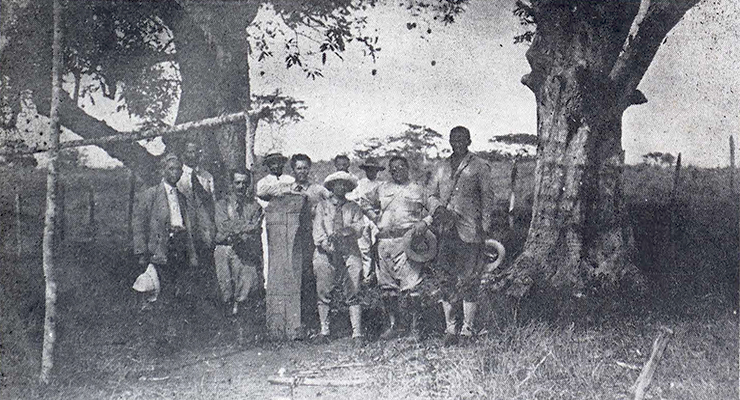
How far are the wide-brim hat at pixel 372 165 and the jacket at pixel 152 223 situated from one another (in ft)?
6.10

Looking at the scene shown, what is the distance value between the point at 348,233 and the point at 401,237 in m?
0.51

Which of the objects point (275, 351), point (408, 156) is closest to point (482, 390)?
point (275, 351)

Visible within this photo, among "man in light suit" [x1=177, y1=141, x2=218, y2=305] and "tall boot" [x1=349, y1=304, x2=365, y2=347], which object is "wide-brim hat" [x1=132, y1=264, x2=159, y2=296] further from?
"tall boot" [x1=349, y1=304, x2=365, y2=347]

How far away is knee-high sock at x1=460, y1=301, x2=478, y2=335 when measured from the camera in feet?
17.3

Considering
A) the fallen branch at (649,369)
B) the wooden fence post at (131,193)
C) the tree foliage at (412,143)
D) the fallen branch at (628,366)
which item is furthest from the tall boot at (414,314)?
the wooden fence post at (131,193)

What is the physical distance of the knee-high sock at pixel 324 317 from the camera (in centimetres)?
530

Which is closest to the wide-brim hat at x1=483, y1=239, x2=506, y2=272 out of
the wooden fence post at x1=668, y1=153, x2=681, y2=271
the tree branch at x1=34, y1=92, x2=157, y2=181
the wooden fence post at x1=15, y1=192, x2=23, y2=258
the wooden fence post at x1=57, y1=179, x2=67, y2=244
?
the wooden fence post at x1=668, y1=153, x2=681, y2=271

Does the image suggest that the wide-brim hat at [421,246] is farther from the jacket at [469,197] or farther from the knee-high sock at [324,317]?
the knee-high sock at [324,317]

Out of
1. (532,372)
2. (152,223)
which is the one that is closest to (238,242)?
(152,223)

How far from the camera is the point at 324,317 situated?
17.5ft

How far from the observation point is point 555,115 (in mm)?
5766

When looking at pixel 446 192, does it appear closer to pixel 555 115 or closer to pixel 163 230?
pixel 555 115

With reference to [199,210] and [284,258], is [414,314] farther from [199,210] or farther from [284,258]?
[199,210]

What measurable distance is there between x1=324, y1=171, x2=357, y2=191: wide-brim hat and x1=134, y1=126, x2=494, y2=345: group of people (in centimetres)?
1
